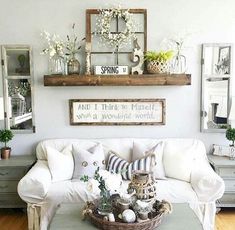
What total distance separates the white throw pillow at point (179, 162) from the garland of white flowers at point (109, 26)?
1386mm

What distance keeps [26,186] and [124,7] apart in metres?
2.31

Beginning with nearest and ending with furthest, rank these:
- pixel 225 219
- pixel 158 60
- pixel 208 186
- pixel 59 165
A: pixel 208 186 → pixel 59 165 → pixel 225 219 → pixel 158 60

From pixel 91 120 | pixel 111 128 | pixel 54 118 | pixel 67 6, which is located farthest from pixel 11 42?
pixel 111 128

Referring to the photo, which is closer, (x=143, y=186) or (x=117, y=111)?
(x=143, y=186)

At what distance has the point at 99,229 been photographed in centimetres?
237

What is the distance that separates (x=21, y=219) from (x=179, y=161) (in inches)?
73.2

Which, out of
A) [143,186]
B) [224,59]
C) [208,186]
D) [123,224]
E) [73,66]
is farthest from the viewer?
[224,59]

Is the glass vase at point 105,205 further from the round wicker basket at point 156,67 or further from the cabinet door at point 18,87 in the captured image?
the cabinet door at point 18,87

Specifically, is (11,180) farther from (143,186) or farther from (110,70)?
(143,186)

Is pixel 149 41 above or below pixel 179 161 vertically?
above

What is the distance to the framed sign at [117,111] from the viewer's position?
13.2ft

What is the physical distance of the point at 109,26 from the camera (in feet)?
12.8

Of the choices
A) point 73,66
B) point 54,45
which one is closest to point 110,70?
point 73,66

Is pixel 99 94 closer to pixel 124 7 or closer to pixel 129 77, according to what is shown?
pixel 129 77
